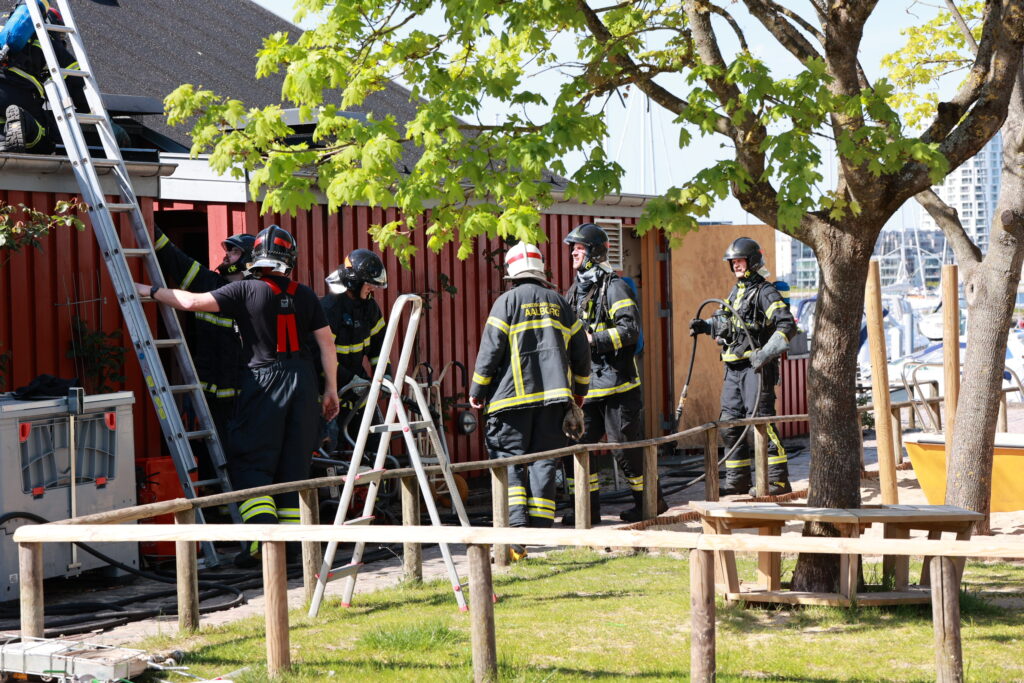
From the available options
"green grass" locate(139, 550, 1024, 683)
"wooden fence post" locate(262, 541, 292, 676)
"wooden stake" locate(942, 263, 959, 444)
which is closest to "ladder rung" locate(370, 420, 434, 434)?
"green grass" locate(139, 550, 1024, 683)

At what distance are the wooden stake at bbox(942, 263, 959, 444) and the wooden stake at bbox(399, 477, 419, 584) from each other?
421 cm

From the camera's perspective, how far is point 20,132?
8453mm

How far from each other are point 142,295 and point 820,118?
4617mm

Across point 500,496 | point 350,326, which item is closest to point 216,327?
point 350,326

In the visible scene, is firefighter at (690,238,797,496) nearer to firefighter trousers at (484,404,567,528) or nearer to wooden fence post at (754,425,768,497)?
wooden fence post at (754,425,768,497)

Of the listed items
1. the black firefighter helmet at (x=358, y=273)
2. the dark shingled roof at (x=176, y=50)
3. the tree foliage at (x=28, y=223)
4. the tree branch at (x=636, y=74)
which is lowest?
Result: the black firefighter helmet at (x=358, y=273)

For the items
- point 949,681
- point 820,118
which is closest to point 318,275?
point 820,118

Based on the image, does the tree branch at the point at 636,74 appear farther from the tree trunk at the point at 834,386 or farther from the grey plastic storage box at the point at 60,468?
the grey plastic storage box at the point at 60,468

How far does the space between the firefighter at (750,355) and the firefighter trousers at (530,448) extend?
301 cm

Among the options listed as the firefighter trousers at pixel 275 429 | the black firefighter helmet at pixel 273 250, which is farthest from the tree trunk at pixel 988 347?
the black firefighter helmet at pixel 273 250

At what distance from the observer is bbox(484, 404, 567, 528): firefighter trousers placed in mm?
8727

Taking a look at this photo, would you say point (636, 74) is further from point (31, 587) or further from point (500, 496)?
point (31, 587)

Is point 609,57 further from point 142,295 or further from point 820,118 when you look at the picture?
point 142,295

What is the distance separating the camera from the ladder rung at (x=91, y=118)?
28.4ft
